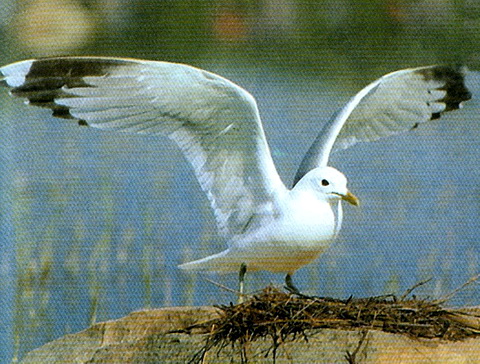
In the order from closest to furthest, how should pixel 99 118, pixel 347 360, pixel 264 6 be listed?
pixel 347 360
pixel 264 6
pixel 99 118

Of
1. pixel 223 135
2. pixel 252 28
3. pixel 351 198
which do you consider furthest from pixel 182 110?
pixel 351 198

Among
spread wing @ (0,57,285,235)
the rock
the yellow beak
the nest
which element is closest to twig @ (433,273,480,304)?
the nest

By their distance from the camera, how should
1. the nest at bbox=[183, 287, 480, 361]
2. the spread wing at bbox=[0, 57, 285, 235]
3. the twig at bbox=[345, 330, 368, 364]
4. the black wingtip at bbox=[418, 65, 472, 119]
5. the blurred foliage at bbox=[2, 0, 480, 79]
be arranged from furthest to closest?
the black wingtip at bbox=[418, 65, 472, 119], the spread wing at bbox=[0, 57, 285, 235], the blurred foliage at bbox=[2, 0, 480, 79], the nest at bbox=[183, 287, 480, 361], the twig at bbox=[345, 330, 368, 364]

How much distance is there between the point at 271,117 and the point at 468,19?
0.50m

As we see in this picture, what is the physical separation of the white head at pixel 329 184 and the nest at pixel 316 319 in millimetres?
286

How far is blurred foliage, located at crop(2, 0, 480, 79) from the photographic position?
7.10ft

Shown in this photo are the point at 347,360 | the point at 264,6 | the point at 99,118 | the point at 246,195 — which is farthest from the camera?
the point at 246,195

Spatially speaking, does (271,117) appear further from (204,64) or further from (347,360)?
(347,360)

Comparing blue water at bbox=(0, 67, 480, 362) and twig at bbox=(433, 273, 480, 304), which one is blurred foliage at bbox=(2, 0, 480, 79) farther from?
twig at bbox=(433, 273, 480, 304)

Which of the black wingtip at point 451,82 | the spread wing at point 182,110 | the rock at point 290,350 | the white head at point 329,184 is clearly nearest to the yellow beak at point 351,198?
the white head at point 329,184

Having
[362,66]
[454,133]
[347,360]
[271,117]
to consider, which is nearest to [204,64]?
[271,117]

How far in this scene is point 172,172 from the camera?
7.75 ft

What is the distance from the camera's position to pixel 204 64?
2.37 meters

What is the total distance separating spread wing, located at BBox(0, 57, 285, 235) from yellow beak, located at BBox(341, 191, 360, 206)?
6.9 inches
